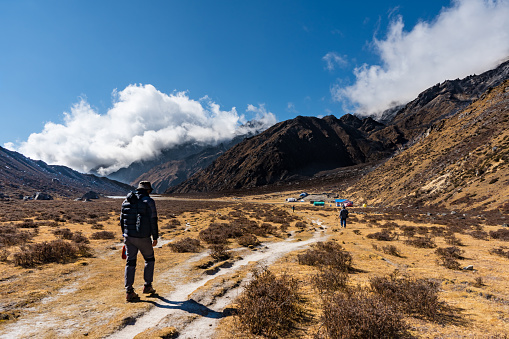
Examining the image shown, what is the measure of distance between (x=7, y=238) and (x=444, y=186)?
5520cm

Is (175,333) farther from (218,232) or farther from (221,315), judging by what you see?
(218,232)

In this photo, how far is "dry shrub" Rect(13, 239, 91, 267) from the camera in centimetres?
972

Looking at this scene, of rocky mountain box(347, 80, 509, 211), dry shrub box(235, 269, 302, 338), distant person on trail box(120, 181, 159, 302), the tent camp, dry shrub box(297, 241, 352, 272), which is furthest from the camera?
the tent camp

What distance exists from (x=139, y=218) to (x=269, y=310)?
4.16 metres

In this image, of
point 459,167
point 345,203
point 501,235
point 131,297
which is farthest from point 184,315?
point 345,203

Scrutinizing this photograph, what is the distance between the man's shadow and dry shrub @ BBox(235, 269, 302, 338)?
0.62 m

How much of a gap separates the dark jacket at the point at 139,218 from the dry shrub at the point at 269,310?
3.15 meters

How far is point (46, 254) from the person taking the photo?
1045 cm

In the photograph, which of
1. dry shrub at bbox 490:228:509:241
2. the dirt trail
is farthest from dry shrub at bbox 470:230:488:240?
the dirt trail

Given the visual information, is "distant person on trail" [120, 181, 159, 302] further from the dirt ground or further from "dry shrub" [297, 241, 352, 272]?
"dry shrub" [297, 241, 352, 272]

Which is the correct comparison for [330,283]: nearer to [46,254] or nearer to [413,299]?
[413,299]

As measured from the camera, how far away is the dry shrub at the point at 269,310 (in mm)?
4660

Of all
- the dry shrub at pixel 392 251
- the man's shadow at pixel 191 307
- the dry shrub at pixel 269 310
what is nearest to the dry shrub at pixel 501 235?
the dry shrub at pixel 392 251

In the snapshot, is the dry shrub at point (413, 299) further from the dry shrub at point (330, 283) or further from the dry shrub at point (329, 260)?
the dry shrub at point (329, 260)
